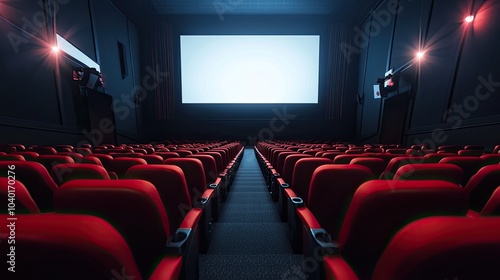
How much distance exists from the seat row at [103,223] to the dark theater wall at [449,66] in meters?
5.65

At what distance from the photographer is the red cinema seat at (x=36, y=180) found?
3.87 feet

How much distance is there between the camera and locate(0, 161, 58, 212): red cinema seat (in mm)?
1180

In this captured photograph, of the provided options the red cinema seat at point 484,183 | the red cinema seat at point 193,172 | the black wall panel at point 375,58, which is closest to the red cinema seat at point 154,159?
the red cinema seat at point 193,172

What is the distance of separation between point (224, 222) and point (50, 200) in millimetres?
1373

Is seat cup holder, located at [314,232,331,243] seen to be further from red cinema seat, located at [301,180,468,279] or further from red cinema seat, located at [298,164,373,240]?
red cinema seat, located at [298,164,373,240]

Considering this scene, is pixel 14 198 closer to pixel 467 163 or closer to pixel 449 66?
pixel 467 163

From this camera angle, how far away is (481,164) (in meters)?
1.65

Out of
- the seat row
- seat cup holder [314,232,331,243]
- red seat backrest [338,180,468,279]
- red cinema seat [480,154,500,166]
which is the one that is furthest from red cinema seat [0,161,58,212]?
red cinema seat [480,154,500,166]

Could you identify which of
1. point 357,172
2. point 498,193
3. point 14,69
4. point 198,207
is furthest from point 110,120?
point 498,193

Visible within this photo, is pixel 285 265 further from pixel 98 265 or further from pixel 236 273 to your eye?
pixel 98 265

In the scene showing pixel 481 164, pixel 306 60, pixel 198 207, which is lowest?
pixel 198 207

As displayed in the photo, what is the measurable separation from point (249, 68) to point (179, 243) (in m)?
11.9

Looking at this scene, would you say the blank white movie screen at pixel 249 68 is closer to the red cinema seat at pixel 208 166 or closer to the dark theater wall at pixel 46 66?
the dark theater wall at pixel 46 66

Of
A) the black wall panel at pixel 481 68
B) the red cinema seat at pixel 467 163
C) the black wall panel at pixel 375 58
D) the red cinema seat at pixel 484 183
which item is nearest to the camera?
the red cinema seat at pixel 484 183
